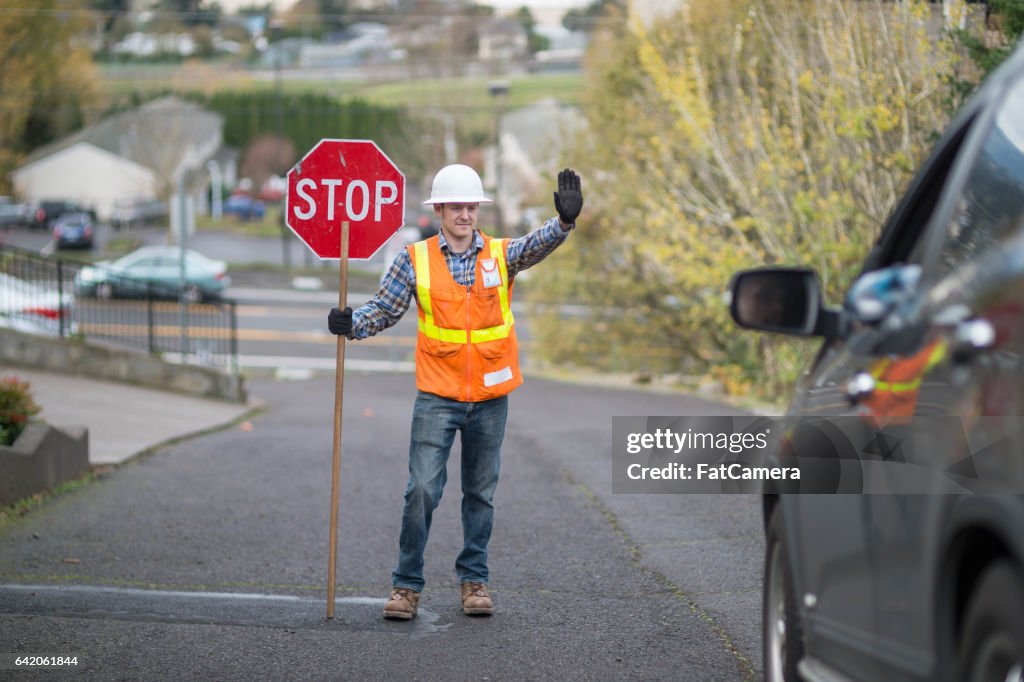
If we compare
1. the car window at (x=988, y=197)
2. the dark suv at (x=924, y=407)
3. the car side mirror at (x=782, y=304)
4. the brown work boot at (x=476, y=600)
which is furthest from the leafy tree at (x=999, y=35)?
the car window at (x=988, y=197)

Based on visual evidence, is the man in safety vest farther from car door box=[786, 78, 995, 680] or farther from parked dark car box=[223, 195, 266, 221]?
parked dark car box=[223, 195, 266, 221]

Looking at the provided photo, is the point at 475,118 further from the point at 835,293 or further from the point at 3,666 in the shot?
the point at 3,666

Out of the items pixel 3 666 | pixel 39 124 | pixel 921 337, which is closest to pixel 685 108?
pixel 3 666

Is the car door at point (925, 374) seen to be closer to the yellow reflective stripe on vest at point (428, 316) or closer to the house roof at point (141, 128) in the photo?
the yellow reflective stripe on vest at point (428, 316)

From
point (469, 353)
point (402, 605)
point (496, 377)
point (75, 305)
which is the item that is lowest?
point (75, 305)

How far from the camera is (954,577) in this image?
3.22m

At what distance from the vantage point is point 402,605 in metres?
7.14

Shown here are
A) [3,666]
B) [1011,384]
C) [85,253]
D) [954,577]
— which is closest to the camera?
[1011,384]

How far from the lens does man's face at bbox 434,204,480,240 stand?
282 inches

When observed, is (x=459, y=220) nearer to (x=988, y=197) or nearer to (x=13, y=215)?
(x=988, y=197)

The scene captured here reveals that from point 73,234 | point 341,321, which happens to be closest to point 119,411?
point 341,321

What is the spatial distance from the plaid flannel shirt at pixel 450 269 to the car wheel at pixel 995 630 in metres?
4.22

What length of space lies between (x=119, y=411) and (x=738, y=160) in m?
9.27

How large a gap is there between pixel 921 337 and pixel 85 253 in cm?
6737
